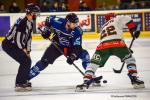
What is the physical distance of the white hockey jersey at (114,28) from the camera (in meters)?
6.84

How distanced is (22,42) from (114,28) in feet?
4.01

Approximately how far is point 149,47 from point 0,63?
3.59 meters

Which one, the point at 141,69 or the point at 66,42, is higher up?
the point at 66,42

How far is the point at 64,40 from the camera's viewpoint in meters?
7.20

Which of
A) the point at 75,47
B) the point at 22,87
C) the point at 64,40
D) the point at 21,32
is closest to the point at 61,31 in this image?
the point at 64,40

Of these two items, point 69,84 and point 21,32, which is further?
point 69,84

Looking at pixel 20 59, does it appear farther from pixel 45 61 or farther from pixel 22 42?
pixel 45 61

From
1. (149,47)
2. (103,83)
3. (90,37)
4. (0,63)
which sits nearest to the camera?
(103,83)

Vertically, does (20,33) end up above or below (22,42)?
above

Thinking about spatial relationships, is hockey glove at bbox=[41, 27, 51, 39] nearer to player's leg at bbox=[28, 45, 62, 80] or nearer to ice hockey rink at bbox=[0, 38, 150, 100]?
player's leg at bbox=[28, 45, 62, 80]

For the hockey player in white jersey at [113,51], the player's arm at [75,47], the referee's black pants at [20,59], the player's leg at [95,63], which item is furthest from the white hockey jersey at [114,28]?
the referee's black pants at [20,59]

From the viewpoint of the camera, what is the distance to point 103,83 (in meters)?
7.43

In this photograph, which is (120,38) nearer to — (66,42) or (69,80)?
(66,42)

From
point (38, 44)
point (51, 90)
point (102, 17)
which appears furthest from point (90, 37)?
point (51, 90)
